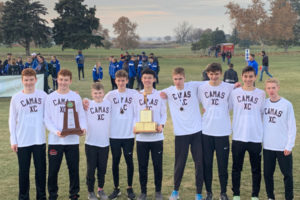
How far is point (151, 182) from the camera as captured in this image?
19.6 feet

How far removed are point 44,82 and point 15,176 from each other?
10.7 meters

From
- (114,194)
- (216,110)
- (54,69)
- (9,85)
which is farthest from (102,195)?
(54,69)

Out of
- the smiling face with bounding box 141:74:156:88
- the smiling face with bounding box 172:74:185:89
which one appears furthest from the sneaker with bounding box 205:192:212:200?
the smiling face with bounding box 141:74:156:88

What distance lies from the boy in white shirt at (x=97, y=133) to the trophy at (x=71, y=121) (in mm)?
370

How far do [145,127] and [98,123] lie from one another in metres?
0.80

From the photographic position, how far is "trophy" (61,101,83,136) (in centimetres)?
472

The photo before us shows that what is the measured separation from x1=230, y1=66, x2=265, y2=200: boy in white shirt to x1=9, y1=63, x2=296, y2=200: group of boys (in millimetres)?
14

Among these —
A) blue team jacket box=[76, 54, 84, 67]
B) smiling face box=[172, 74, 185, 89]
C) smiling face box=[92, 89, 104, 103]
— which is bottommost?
smiling face box=[92, 89, 104, 103]

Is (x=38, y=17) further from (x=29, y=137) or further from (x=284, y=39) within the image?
(x=29, y=137)

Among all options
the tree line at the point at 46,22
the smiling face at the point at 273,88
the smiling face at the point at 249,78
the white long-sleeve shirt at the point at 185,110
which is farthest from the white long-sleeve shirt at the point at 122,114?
the tree line at the point at 46,22

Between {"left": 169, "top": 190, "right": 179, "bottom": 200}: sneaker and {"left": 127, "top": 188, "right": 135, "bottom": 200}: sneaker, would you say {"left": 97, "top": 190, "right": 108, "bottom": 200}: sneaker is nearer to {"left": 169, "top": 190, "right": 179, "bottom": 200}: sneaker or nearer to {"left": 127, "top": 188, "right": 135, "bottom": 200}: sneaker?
{"left": 127, "top": 188, "right": 135, "bottom": 200}: sneaker

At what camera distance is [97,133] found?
16.7 ft

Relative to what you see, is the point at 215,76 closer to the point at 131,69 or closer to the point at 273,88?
the point at 273,88

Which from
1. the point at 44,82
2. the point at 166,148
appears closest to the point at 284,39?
the point at 44,82
